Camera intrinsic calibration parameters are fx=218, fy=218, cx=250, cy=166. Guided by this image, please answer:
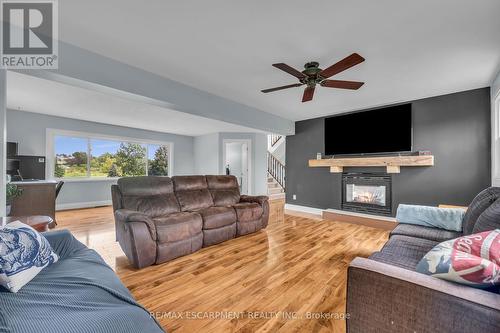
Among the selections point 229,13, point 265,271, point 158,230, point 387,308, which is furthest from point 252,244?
point 229,13

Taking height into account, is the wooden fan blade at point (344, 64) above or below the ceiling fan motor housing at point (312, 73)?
below

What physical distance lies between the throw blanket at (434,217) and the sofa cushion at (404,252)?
461 mm

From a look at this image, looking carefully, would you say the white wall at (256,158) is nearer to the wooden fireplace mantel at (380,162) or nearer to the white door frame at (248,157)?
the white door frame at (248,157)

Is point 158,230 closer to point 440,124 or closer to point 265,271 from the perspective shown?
point 265,271

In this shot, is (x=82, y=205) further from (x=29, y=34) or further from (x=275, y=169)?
(x=275, y=169)

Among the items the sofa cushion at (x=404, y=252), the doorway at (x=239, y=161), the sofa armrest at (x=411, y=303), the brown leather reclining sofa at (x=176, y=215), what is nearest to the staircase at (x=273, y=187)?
the doorway at (x=239, y=161)

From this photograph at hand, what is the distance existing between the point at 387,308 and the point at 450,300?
10.0 inches

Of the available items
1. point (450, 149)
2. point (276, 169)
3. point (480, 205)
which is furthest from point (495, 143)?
point (276, 169)

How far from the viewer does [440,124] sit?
3879mm

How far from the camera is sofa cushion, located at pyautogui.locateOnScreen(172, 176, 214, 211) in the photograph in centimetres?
345

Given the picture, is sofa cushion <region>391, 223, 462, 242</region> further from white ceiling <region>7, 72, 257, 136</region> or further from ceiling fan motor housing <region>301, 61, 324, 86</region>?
white ceiling <region>7, 72, 257, 136</region>

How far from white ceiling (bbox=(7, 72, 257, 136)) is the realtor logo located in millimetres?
981

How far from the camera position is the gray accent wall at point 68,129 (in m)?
4.84

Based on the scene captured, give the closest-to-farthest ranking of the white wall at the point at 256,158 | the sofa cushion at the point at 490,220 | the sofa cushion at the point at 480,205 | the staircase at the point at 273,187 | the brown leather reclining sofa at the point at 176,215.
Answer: the sofa cushion at the point at 490,220 < the sofa cushion at the point at 480,205 < the brown leather reclining sofa at the point at 176,215 < the white wall at the point at 256,158 < the staircase at the point at 273,187
